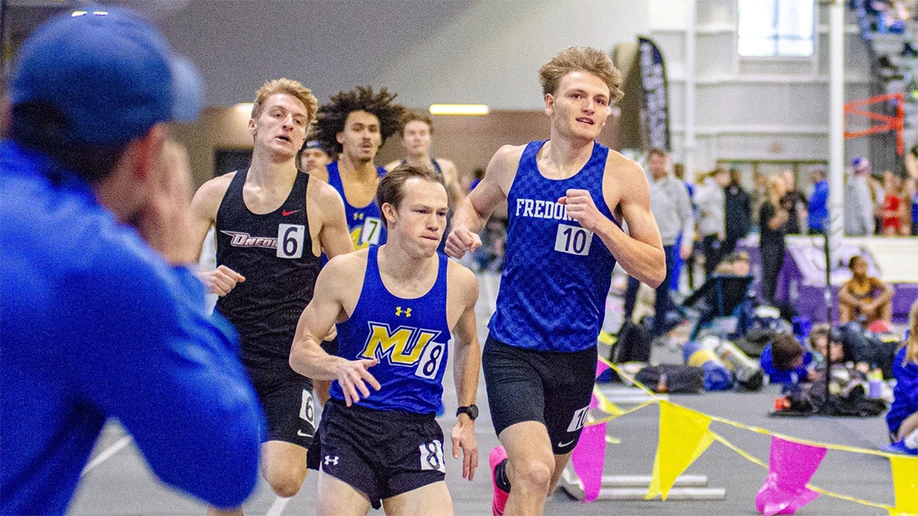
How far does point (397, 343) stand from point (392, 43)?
1005 cm

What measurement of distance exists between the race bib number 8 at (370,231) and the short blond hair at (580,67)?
2.22 m

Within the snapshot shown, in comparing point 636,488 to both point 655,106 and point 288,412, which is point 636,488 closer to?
point 288,412

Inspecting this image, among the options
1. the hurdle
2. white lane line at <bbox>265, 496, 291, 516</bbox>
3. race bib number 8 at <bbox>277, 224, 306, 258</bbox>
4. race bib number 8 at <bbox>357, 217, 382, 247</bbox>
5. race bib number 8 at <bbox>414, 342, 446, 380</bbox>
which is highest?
race bib number 8 at <bbox>277, 224, 306, 258</bbox>

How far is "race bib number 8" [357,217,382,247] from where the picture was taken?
6.37 m

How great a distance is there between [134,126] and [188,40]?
42.3 feet

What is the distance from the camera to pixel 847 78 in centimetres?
2688

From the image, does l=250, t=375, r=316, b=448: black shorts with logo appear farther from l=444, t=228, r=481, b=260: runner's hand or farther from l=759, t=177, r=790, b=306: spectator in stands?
l=759, t=177, r=790, b=306: spectator in stands

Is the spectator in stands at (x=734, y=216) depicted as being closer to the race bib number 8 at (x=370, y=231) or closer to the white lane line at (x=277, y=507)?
the race bib number 8 at (x=370, y=231)

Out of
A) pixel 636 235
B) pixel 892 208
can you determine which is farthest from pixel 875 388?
Answer: pixel 892 208

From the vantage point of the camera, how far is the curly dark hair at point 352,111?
634 cm

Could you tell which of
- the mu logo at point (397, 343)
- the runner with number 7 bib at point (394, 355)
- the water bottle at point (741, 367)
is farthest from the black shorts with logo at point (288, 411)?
the water bottle at point (741, 367)

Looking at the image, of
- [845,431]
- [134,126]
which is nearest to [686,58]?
[845,431]

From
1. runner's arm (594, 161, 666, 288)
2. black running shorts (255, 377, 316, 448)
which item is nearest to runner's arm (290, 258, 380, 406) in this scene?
black running shorts (255, 377, 316, 448)

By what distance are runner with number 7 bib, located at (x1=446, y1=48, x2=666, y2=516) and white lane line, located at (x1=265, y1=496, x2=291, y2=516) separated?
2.30 meters
